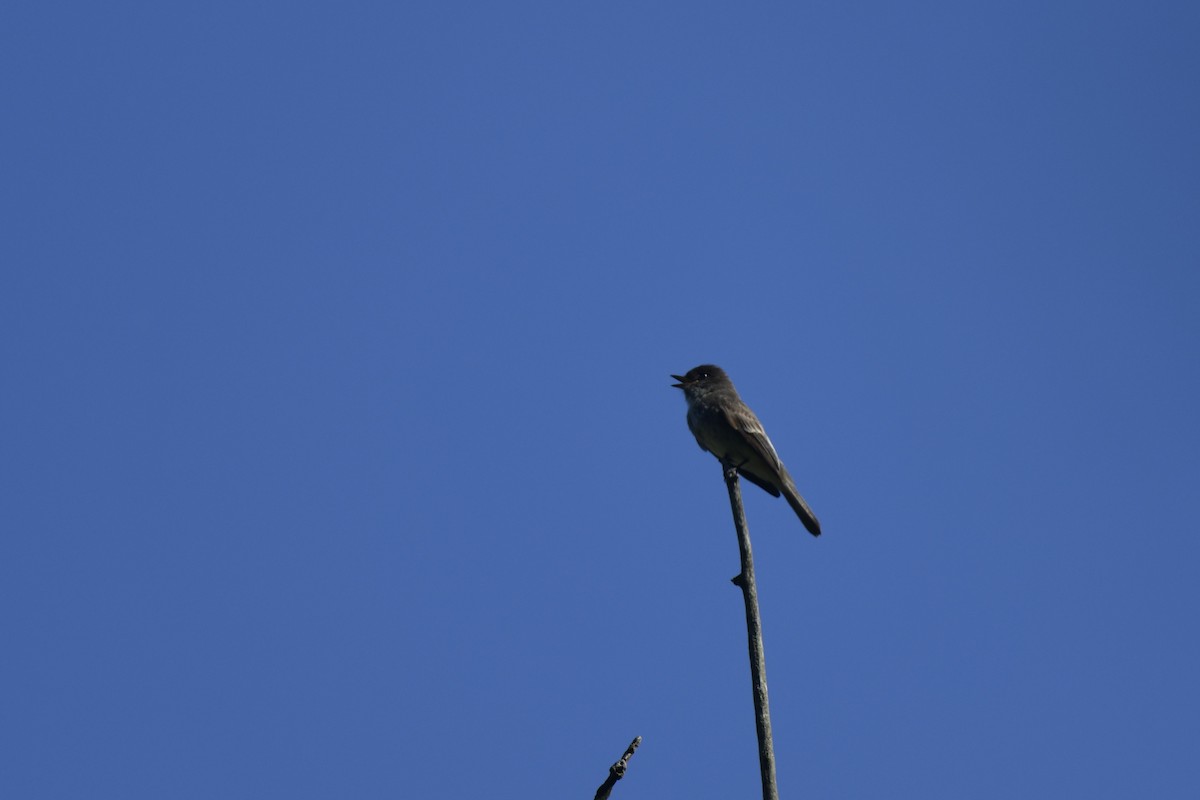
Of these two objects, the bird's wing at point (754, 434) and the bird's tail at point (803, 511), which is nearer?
the bird's tail at point (803, 511)

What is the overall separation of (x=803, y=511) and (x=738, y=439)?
1.09 metres

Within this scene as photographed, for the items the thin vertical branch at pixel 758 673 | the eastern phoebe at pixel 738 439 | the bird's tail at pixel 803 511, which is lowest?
the thin vertical branch at pixel 758 673

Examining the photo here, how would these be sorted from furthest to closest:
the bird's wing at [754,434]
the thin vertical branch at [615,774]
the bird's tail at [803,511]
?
the bird's wing at [754,434], the bird's tail at [803,511], the thin vertical branch at [615,774]

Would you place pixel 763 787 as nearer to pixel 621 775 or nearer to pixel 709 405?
pixel 621 775

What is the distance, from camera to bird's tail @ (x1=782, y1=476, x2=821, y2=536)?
493 inches

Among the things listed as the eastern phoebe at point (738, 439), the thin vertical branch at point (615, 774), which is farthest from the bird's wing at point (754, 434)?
the thin vertical branch at point (615, 774)

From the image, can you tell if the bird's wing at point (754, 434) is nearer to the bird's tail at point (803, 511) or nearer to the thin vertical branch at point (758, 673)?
the bird's tail at point (803, 511)

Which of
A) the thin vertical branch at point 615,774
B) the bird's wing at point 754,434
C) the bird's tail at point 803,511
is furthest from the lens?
the bird's wing at point 754,434

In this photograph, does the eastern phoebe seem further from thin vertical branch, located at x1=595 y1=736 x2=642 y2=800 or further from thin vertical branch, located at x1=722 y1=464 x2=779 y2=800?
thin vertical branch, located at x1=595 y1=736 x2=642 y2=800

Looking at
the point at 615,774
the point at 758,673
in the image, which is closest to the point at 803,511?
the point at 758,673

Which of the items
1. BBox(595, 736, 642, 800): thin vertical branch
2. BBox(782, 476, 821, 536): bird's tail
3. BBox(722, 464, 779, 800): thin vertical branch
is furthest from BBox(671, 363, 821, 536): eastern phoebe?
BBox(595, 736, 642, 800): thin vertical branch

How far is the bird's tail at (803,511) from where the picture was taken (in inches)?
493

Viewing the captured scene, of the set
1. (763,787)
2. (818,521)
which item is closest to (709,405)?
(818,521)

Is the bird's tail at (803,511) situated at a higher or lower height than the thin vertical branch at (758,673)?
higher
